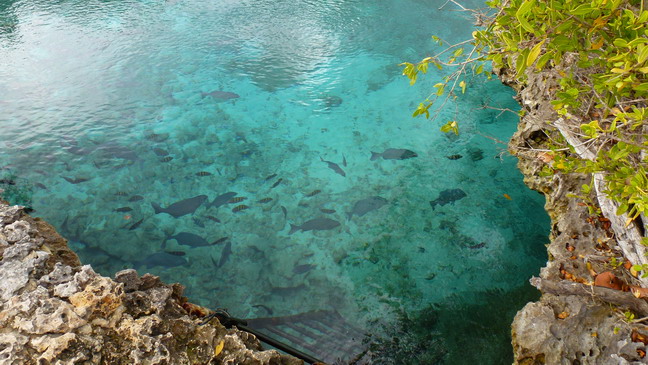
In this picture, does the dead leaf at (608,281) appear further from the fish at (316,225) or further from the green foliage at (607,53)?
the fish at (316,225)

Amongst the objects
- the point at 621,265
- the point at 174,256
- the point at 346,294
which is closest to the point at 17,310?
the point at 174,256

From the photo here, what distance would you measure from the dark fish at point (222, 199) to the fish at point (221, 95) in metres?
2.13

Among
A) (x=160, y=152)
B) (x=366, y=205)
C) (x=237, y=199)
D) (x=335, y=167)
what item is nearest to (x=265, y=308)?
(x=237, y=199)

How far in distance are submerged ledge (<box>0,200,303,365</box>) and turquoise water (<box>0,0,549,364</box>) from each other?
1336 millimetres

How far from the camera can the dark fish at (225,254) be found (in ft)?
14.2

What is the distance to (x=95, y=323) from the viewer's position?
2.34 metres

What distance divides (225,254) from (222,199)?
849mm

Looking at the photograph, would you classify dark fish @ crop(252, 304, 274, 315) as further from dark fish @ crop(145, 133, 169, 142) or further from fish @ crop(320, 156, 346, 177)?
dark fish @ crop(145, 133, 169, 142)

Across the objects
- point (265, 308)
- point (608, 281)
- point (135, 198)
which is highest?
point (608, 281)

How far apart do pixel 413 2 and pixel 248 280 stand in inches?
299

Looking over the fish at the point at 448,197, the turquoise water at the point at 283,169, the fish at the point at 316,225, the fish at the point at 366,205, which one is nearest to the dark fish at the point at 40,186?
the turquoise water at the point at 283,169

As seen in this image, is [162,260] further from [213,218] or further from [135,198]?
[135,198]

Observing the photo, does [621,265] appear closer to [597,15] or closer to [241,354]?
[597,15]

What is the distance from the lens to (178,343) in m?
2.41
